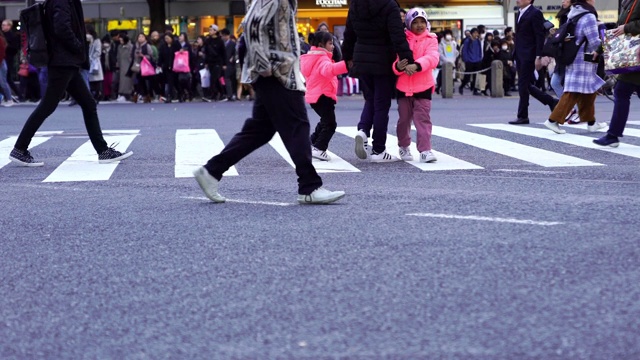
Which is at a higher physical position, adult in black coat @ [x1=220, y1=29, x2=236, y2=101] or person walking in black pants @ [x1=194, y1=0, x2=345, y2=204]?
person walking in black pants @ [x1=194, y1=0, x2=345, y2=204]

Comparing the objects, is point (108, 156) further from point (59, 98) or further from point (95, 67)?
point (95, 67)

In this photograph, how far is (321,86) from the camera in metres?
10.1

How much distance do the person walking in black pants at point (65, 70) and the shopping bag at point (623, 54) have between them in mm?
4655

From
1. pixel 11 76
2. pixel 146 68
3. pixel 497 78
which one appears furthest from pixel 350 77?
pixel 11 76

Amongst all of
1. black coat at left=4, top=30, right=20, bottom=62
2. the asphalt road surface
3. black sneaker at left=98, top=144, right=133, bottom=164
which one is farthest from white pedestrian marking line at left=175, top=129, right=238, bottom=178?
black coat at left=4, top=30, right=20, bottom=62

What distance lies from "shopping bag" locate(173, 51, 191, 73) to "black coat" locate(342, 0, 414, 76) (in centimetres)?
1728

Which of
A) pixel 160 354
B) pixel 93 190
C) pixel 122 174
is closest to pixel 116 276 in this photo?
pixel 160 354

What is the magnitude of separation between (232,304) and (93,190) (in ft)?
13.8

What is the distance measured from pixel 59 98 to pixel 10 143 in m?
3.37

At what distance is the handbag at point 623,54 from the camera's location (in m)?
10.2

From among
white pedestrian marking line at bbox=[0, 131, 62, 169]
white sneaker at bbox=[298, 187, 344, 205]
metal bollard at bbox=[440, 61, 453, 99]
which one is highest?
white sneaker at bbox=[298, 187, 344, 205]

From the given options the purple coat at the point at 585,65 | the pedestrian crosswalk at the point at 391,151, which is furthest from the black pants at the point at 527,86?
the purple coat at the point at 585,65

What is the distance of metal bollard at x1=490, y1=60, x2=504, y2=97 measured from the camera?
2773cm

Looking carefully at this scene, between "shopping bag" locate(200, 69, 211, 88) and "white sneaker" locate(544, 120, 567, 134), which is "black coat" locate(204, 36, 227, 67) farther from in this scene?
"white sneaker" locate(544, 120, 567, 134)
